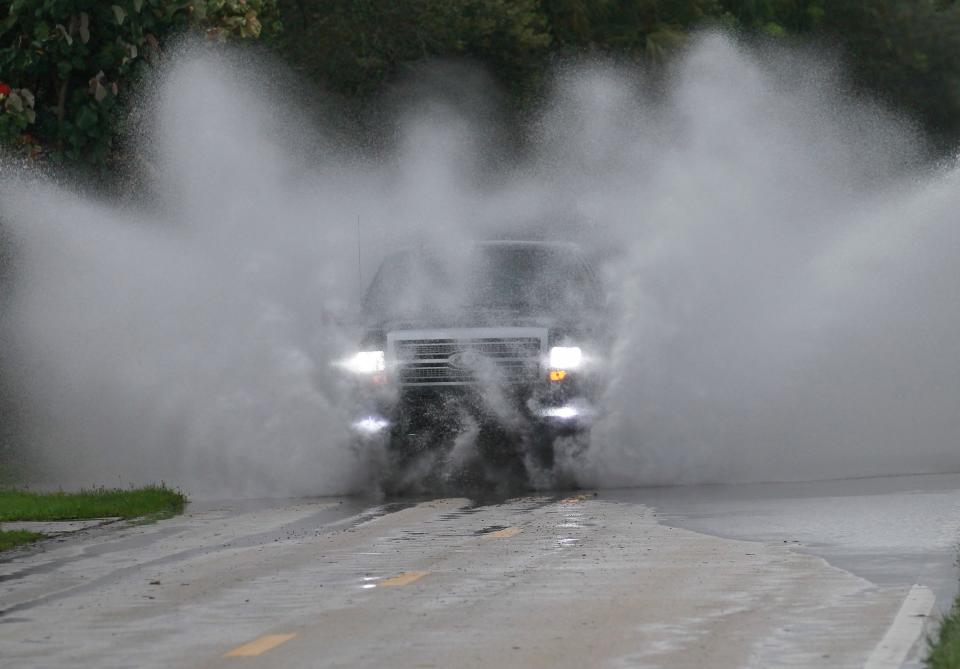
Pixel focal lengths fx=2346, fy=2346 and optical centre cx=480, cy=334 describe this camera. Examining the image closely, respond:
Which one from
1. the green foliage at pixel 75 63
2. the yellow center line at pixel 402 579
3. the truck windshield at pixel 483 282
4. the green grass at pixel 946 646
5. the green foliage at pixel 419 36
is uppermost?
the green foliage at pixel 419 36

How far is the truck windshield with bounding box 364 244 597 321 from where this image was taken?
19500mm

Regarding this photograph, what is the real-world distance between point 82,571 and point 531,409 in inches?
234

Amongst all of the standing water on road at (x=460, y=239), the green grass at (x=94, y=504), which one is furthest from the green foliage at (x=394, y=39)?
the green grass at (x=94, y=504)

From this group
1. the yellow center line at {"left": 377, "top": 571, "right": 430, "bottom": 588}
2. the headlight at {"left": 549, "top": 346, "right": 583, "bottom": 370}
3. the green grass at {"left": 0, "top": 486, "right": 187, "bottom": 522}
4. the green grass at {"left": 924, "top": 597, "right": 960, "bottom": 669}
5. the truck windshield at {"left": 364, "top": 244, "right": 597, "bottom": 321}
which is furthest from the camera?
the truck windshield at {"left": 364, "top": 244, "right": 597, "bottom": 321}

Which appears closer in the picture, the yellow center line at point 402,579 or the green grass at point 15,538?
the yellow center line at point 402,579

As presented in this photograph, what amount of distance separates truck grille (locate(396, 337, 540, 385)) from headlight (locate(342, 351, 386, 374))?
17 centimetres

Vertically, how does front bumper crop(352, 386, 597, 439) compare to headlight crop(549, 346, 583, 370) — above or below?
below

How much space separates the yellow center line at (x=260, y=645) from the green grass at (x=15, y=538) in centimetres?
530

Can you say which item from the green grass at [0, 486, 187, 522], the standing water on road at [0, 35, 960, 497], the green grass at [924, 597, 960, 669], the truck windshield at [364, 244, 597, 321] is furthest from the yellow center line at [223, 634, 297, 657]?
the truck windshield at [364, 244, 597, 321]

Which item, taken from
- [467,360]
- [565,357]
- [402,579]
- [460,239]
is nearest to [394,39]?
[460,239]

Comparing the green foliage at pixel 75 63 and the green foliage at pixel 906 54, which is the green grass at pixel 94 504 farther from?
the green foliage at pixel 906 54

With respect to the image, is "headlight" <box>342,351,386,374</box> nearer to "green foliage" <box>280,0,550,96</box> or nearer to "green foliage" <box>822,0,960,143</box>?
"green foliage" <box>280,0,550,96</box>

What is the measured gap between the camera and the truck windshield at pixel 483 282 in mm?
19500

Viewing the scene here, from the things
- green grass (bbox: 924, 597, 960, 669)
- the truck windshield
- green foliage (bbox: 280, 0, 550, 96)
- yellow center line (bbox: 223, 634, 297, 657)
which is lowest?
green grass (bbox: 924, 597, 960, 669)
